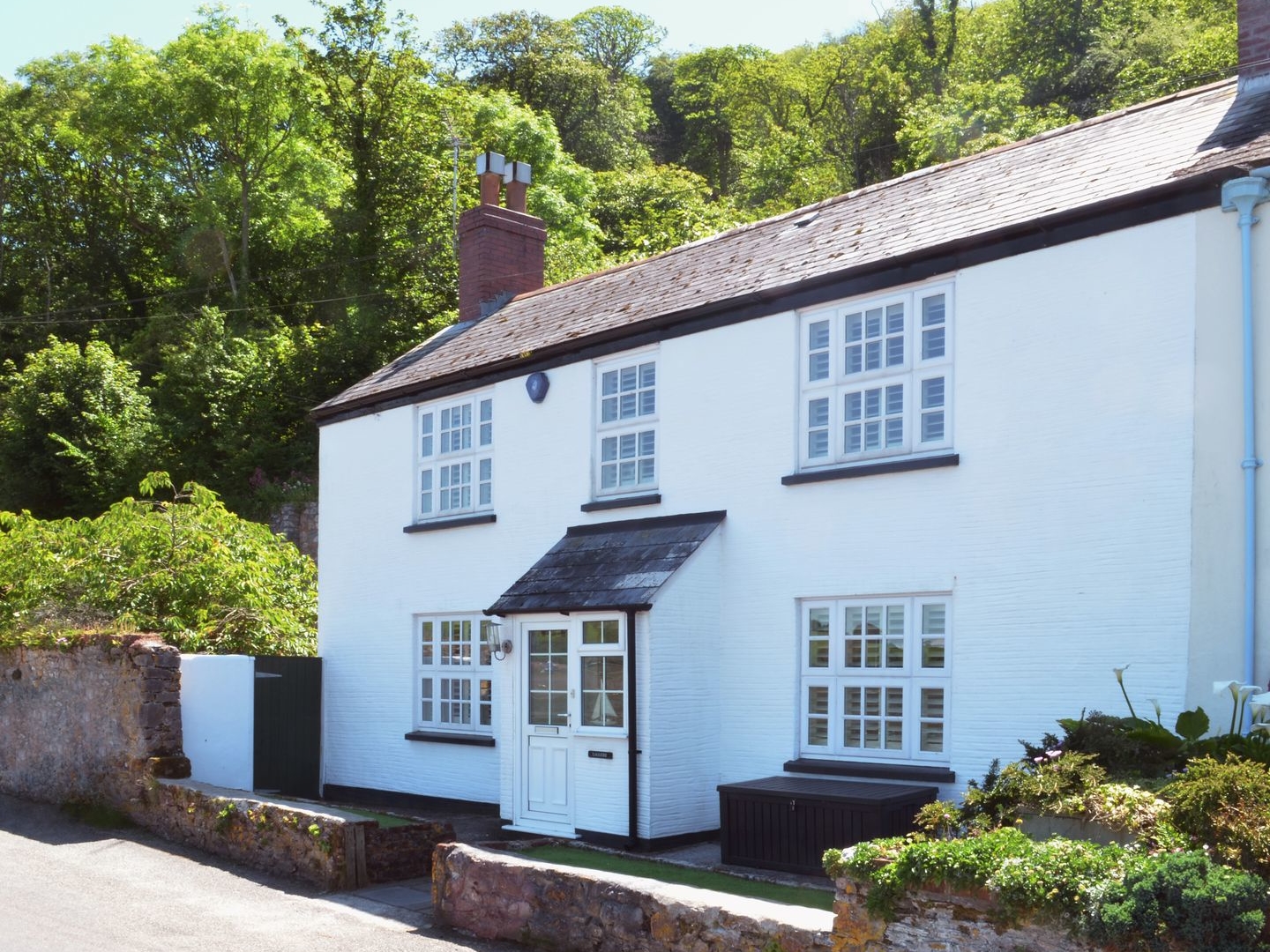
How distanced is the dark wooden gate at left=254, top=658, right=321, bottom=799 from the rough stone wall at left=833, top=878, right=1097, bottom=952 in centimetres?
1033

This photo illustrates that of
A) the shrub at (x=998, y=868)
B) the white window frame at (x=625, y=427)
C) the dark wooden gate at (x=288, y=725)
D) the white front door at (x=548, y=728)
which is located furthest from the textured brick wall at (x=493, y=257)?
the shrub at (x=998, y=868)

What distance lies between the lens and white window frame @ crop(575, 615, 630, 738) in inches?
455

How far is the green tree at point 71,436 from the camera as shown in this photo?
29.6m

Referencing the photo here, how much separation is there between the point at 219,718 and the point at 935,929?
10.3 meters

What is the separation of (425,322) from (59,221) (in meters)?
14.4

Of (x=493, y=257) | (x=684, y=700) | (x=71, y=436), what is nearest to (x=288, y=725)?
(x=684, y=700)

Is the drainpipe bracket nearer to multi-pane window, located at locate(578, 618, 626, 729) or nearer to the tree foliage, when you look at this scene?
multi-pane window, located at locate(578, 618, 626, 729)

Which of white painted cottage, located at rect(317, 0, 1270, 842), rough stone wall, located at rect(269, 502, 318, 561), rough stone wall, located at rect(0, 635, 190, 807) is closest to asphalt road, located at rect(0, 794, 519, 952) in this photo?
rough stone wall, located at rect(0, 635, 190, 807)

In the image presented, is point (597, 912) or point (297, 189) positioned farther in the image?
point (297, 189)

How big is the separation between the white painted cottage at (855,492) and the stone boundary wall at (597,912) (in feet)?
8.47

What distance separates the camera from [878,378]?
35.6ft

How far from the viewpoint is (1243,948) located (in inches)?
215

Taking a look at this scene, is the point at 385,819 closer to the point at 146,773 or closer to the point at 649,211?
the point at 146,773

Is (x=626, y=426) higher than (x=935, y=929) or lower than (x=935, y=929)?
higher
